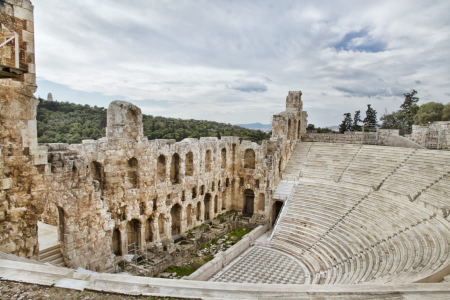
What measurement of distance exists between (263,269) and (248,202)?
10.1 metres

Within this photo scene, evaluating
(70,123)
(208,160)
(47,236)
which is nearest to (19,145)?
(47,236)

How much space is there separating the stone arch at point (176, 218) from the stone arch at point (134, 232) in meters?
3.52

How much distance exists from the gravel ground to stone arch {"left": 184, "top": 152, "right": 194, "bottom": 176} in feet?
54.1

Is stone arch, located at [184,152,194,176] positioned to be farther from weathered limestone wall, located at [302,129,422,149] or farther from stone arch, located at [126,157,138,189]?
weathered limestone wall, located at [302,129,422,149]

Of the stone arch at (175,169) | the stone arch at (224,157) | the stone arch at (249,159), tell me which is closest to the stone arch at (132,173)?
the stone arch at (175,169)

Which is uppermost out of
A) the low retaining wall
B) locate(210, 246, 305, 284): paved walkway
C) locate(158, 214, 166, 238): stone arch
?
locate(158, 214, 166, 238): stone arch

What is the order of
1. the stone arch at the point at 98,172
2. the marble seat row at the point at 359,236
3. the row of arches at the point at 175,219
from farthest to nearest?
the row of arches at the point at 175,219 → the stone arch at the point at 98,172 → the marble seat row at the point at 359,236

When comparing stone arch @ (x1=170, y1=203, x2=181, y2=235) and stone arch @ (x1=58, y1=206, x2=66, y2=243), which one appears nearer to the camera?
stone arch @ (x1=58, y1=206, x2=66, y2=243)

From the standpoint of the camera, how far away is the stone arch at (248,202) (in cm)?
2666

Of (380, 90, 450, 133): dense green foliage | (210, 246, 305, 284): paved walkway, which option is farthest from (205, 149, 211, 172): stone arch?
(380, 90, 450, 133): dense green foliage

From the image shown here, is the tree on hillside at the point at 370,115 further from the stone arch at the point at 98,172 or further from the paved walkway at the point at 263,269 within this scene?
the stone arch at the point at 98,172

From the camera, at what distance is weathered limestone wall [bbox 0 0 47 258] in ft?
27.0

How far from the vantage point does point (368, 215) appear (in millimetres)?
18641

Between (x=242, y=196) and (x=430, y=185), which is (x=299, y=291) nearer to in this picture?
(x=430, y=185)
